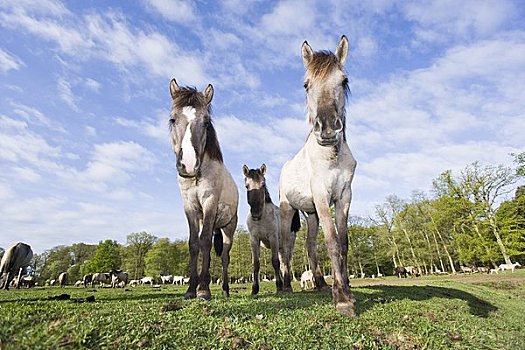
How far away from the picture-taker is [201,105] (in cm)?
620

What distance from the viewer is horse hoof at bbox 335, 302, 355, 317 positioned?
415 centimetres

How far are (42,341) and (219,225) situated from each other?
18.0ft

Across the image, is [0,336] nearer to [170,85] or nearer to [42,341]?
[42,341]

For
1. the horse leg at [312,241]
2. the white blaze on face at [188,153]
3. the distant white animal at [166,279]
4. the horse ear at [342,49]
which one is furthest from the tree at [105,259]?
the horse ear at [342,49]

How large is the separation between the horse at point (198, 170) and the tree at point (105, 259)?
63987 millimetres

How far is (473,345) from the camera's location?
11.9ft

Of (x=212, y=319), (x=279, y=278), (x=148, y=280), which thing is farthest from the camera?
(x=148, y=280)

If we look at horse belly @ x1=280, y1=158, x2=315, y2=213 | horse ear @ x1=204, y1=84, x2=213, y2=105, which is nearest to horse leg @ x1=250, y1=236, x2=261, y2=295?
horse belly @ x1=280, y1=158, x2=315, y2=213

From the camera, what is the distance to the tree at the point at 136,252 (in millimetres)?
63250

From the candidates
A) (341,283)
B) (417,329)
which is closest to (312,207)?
(341,283)

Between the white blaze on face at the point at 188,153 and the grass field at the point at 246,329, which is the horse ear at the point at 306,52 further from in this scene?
the grass field at the point at 246,329

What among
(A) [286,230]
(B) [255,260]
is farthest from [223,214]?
(B) [255,260]

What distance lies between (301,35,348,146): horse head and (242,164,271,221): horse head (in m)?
3.94

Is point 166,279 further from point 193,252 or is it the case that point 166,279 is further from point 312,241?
point 193,252
